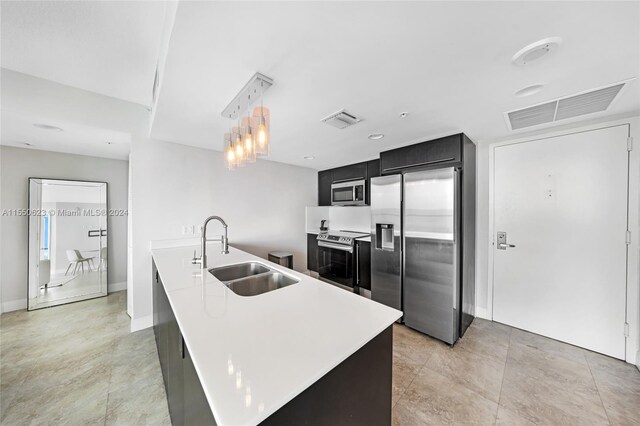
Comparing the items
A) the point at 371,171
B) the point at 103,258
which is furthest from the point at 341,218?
the point at 103,258

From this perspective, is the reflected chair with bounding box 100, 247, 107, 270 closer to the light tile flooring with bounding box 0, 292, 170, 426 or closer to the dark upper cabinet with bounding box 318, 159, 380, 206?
the light tile flooring with bounding box 0, 292, 170, 426

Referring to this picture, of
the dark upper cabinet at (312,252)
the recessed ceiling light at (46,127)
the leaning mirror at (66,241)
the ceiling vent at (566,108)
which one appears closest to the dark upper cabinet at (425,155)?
the ceiling vent at (566,108)

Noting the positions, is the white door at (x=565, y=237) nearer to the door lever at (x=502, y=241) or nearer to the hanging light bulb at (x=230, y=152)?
the door lever at (x=502, y=241)

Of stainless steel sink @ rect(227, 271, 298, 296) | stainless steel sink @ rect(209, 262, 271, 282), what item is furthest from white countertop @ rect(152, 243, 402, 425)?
stainless steel sink @ rect(209, 262, 271, 282)

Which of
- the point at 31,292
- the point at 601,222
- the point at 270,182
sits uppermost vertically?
the point at 270,182

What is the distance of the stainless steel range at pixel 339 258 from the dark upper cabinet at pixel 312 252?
0.32 meters

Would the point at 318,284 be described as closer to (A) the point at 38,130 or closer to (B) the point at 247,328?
(B) the point at 247,328

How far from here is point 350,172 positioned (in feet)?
13.0

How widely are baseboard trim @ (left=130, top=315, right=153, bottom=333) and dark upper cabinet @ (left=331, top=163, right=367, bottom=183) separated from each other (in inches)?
136

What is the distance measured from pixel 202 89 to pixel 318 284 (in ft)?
5.14

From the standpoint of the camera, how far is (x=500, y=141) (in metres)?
2.60

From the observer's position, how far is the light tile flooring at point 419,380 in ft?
4.86

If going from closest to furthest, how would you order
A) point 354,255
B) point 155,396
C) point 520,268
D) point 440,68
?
1. point 440,68
2. point 155,396
3. point 520,268
4. point 354,255

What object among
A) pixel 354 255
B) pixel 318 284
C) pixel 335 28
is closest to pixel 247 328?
pixel 318 284
